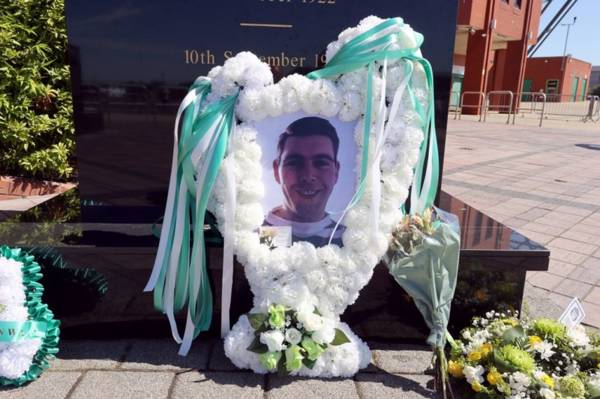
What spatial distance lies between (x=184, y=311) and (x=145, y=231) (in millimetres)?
543

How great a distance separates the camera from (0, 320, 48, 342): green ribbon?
2066 mm

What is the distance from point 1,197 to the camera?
536 centimetres

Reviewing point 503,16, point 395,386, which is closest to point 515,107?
point 503,16

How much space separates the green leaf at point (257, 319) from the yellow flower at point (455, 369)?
2.86 feet

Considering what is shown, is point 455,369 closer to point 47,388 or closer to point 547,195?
point 47,388

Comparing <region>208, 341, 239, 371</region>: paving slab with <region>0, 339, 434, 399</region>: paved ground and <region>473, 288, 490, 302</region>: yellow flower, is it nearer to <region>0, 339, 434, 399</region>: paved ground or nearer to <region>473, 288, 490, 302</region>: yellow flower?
<region>0, 339, 434, 399</region>: paved ground

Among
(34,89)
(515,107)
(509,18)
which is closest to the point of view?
(34,89)

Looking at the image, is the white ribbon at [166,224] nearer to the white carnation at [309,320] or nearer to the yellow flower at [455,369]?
the white carnation at [309,320]

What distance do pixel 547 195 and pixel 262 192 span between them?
5385mm

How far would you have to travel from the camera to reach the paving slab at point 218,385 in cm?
208

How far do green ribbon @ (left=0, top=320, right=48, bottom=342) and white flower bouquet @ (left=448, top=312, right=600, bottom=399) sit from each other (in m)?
1.89

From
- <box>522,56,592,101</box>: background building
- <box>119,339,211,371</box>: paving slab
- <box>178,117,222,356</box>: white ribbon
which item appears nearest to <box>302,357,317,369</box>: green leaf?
<box>119,339,211,371</box>: paving slab

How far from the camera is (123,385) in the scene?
2.12 m

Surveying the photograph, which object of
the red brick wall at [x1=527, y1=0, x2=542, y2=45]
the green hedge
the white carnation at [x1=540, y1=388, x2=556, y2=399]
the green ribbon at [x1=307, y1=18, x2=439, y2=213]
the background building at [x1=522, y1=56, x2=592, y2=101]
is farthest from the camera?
the background building at [x1=522, y1=56, x2=592, y2=101]
